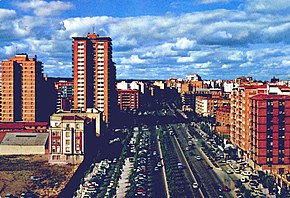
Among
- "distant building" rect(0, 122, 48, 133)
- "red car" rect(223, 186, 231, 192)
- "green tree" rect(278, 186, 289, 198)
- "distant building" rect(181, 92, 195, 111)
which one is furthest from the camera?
"distant building" rect(181, 92, 195, 111)

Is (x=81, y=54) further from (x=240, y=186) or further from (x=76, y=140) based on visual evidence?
(x=240, y=186)

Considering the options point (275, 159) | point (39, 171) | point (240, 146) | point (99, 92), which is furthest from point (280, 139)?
point (99, 92)

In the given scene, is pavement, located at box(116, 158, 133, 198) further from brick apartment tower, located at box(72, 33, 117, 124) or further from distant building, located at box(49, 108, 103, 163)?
brick apartment tower, located at box(72, 33, 117, 124)

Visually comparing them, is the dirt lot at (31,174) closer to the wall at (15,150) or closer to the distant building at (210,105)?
the wall at (15,150)

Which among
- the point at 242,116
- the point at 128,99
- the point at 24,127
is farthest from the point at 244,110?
the point at 128,99

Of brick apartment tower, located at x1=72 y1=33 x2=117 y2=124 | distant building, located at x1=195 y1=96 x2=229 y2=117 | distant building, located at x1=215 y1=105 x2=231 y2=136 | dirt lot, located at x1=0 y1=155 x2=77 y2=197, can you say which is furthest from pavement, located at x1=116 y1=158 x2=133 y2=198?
distant building, located at x1=195 y1=96 x2=229 y2=117

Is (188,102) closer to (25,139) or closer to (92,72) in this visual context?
(92,72)
